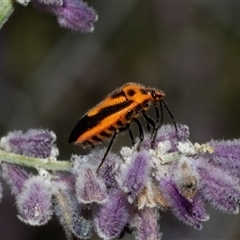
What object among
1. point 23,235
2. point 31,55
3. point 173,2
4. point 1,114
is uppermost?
point 173,2

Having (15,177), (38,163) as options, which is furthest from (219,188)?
(15,177)

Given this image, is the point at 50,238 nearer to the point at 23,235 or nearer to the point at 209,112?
Result: the point at 23,235

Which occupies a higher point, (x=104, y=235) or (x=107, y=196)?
(x=107, y=196)

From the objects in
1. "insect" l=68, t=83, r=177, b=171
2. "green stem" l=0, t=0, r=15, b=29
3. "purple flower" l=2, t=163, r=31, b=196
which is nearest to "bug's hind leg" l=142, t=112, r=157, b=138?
"insect" l=68, t=83, r=177, b=171

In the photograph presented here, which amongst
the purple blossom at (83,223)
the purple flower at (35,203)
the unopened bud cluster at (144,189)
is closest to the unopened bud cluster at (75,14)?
the unopened bud cluster at (144,189)

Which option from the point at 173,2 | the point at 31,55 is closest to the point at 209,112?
the point at 173,2

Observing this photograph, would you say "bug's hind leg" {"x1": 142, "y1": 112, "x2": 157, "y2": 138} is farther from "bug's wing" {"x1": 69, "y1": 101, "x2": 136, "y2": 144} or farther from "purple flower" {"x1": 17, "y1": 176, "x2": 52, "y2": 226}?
"purple flower" {"x1": 17, "y1": 176, "x2": 52, "y2": 226}

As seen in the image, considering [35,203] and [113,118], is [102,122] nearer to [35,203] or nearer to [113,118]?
[113,118]
